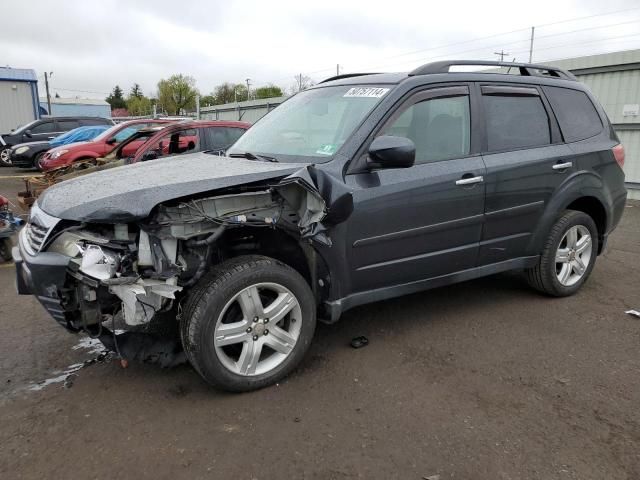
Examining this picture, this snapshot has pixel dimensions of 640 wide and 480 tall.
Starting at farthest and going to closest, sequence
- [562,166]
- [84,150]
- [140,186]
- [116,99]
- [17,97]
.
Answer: [116,99] → [17,97] → [84,150] → [562,166] → [140,186]

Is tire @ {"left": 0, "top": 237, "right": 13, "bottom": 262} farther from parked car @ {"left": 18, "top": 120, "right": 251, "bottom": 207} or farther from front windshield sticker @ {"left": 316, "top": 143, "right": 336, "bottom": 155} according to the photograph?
front windshield sticker @ {"left": 316, "top": 143, "right": 336, "bottom": 155}

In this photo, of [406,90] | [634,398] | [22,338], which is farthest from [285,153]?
[634,398]

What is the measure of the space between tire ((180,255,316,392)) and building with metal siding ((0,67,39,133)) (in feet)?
86.7

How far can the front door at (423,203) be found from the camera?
128 inches

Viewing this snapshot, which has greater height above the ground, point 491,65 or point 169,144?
point 491,65

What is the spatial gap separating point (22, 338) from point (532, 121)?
435 centimetres

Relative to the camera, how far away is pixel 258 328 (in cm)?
299

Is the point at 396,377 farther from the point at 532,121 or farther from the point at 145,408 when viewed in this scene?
the point at 532,121

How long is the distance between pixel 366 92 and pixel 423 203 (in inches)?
35.7

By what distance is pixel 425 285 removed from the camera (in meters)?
3.69

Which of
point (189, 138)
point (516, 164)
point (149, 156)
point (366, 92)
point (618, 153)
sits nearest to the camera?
point (366, 92)

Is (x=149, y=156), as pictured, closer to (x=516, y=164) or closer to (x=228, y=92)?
(x=516, y=164)

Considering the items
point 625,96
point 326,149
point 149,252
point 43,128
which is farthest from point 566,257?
point 43,128

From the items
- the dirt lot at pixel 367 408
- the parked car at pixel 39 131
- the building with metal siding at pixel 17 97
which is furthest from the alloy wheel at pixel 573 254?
the building with metal siding at pixel 17 97
